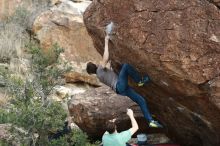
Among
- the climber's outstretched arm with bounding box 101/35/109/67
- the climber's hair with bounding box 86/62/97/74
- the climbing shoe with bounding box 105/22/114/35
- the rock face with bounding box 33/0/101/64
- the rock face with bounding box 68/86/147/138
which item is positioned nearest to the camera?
the climber's outstretched arm with bounding box 101/35/109/67

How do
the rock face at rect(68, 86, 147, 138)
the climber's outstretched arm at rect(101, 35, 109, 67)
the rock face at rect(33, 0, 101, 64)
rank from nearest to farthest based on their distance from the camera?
1. the climber's outstretched arm at rect(101, 35, 109, 67)
2. the rock face at rect(68, 86, 147, 138)
3. the rock face at rect(33, 0, 101, 64)

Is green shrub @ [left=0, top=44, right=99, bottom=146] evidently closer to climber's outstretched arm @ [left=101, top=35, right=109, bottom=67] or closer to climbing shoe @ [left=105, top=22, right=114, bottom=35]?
climber's outstretched arm @ [left=101, top=35, right=109, bottom=67]

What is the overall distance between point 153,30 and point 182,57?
0.66m

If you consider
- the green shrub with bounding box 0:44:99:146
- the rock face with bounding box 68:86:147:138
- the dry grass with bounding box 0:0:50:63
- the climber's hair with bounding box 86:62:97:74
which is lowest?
the dry grass with bounding box 0:0:50:63

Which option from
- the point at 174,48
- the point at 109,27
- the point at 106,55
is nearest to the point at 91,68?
the point at 106,55

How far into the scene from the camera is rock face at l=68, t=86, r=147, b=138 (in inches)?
438

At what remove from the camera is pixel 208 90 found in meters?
7.11

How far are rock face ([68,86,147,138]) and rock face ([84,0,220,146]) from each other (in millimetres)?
2399

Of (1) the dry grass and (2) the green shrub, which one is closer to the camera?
(2) the green shrub

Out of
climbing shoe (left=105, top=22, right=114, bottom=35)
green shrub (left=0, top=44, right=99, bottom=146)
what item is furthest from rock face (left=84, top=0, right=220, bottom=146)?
Answer: green shrub (left=0, top=44, right=99, bottom=146)

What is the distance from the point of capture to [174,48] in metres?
7.11

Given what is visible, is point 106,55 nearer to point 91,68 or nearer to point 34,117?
point 91,68

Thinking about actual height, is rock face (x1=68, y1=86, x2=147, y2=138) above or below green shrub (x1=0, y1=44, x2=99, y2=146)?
below

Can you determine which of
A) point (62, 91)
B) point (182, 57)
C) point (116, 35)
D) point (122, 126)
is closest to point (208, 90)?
point (182, 57)
